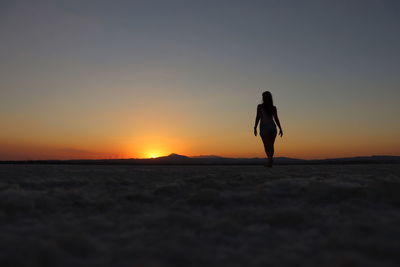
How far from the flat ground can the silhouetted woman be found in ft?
20.5

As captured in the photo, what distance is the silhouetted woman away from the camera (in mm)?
9297

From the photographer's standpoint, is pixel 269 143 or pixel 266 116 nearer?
pixel 266 116

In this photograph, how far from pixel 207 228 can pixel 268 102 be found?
7.76 meters

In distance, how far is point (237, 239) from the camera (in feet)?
5.63

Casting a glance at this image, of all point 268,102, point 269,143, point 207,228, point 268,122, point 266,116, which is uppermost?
point 268,102

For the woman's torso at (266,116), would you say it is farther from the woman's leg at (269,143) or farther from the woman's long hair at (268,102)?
the woman's leg at (269,143)

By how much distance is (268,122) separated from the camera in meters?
9.34

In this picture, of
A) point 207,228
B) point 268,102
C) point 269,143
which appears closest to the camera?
point 207,228

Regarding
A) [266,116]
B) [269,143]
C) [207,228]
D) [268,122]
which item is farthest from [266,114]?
[207,228]

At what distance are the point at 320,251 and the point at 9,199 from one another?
273cm

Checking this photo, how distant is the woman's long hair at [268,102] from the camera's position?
9.23m

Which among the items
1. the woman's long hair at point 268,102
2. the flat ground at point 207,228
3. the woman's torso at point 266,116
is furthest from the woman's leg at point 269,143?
the flat ground at point 207,228

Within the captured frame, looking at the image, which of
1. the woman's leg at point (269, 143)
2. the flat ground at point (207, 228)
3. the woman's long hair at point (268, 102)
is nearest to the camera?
A: the flat ground at point (207, 228)

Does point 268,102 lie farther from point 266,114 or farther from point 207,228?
point 207,228
